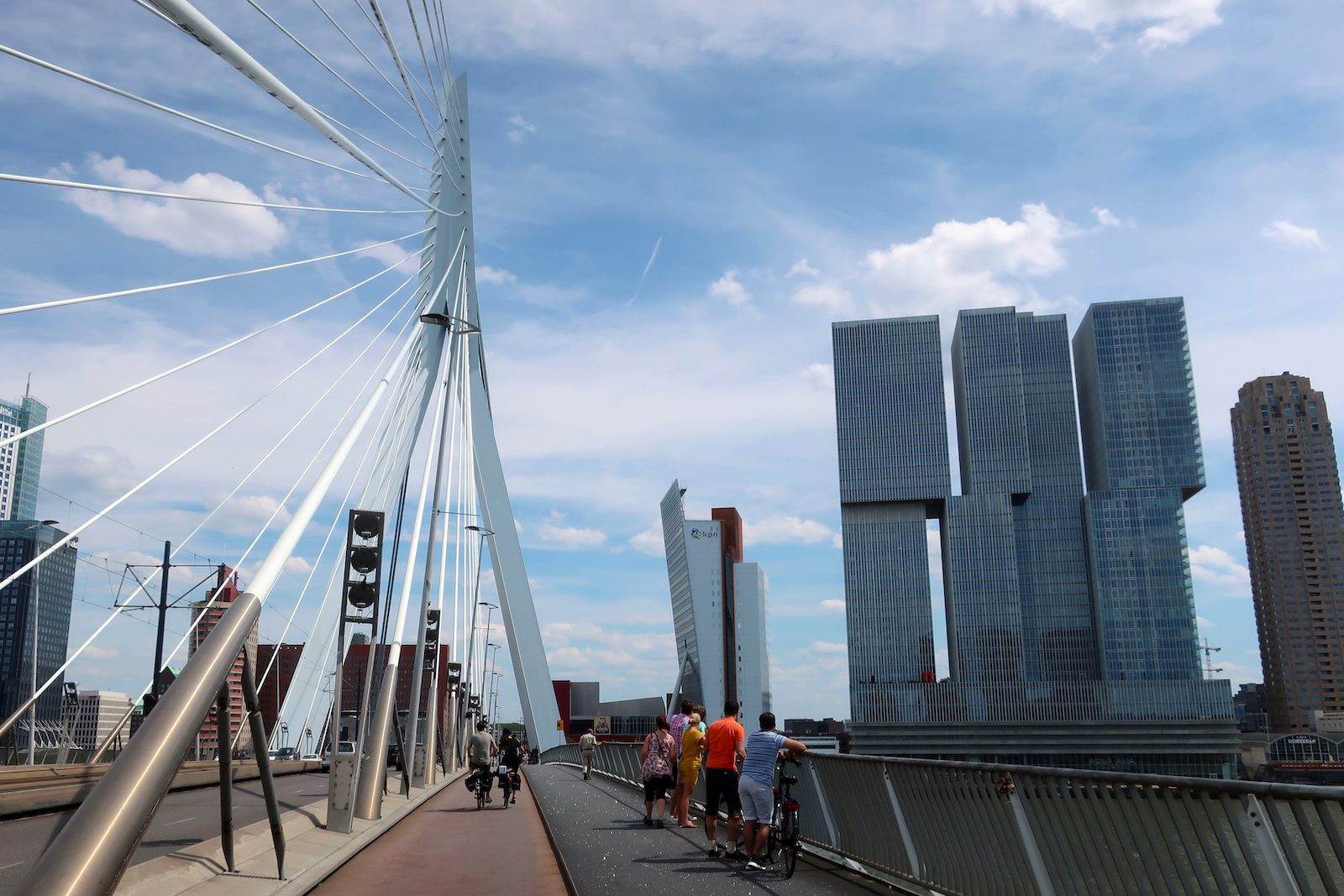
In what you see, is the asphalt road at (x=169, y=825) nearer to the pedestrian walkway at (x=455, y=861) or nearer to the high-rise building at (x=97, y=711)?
the pedestrian walkway at (x=455, y=861)

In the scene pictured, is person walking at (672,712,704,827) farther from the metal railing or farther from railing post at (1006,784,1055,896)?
railing post at (1006,784,1055,896)

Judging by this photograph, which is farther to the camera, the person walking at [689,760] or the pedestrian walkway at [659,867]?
the person walking at [689,760]

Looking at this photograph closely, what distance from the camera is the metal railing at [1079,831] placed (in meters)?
4.60

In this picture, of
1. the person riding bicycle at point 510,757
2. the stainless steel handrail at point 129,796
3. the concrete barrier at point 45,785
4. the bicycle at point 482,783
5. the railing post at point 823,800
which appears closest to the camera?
the stainless steel handrail at point 129,796

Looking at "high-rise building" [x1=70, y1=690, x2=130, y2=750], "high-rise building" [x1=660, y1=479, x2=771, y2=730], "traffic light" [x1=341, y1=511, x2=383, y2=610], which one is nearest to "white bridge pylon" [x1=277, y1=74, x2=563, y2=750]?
"traffic light" [x1=341, y1=511, x2=383, y2=610]

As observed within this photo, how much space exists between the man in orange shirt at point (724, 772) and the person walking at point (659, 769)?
2.76 m

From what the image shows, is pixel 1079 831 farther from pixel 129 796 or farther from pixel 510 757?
pixel 510 757

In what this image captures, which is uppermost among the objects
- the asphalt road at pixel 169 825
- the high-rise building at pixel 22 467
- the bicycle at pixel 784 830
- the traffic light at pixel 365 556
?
the high-rise building at pixel 22 467

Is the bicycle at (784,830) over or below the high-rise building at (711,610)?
below

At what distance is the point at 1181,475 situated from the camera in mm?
148875

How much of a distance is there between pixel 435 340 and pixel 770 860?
16.8 metres

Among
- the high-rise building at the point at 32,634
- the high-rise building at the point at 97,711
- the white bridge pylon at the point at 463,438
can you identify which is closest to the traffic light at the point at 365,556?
the white bridge pylon at the point at 463,438

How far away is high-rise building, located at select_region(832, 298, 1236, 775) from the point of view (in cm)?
13525

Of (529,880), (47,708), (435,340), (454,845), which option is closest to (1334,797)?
(529,880)
